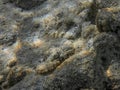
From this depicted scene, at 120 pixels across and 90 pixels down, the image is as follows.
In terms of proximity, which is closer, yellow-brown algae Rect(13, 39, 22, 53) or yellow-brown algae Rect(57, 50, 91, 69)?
yellow-brown algae Rect(57, 50, 91, 69)

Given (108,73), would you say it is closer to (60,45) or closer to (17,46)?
(60,45)

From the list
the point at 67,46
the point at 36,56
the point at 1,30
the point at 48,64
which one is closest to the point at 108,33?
the point at 67,46

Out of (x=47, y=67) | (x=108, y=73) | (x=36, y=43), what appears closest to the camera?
(x=108, y=73)

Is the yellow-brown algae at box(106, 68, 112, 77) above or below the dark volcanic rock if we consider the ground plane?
above

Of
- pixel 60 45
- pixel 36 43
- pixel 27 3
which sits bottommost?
pixel 36 43

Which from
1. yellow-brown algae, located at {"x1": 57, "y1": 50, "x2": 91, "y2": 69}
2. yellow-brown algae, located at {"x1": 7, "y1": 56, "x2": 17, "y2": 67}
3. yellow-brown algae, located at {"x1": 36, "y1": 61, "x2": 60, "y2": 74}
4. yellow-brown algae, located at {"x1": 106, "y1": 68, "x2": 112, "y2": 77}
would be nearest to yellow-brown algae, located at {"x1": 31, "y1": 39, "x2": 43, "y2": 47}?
yellow-brown algae, located at {"x1": 7, "y1": 56, "x2": 17, "y2": 67}

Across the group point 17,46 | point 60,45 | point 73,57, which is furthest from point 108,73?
point 17,46

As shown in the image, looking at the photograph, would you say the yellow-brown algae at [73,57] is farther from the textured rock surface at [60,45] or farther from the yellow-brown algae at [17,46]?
the yellow-brown algae at [17,46]

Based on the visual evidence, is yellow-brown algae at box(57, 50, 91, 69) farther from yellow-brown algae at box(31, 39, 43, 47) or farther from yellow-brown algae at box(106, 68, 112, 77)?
yellow-brown algae at box(31, 39, 43, 47)
